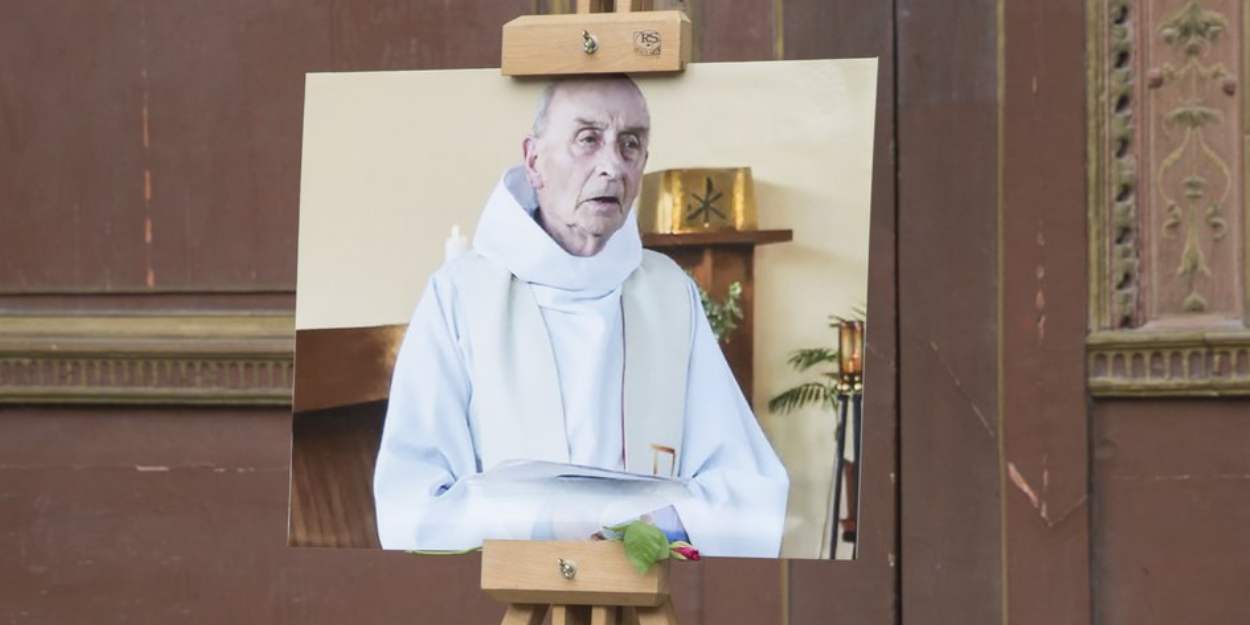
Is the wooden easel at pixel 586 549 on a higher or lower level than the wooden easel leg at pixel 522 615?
higher

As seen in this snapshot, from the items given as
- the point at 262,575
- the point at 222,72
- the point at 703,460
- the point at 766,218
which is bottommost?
the point at 262,575

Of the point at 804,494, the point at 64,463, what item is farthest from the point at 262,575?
the point at 804,494

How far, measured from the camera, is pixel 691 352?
3102 millimetres

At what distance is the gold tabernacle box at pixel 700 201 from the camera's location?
3.06 meters

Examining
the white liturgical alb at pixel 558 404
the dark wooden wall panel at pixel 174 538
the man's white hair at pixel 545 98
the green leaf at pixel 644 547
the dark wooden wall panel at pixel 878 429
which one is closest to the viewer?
the green leaf at pixel 644 547

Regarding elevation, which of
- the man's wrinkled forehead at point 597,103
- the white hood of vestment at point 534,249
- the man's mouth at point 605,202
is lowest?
Result: the white hood of vestment at point 534,249

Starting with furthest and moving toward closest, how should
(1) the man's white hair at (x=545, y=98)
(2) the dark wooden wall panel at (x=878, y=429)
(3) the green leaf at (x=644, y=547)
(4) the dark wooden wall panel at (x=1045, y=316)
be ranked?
1. (2) the dark wooden wall panel at (x=878, y=429)
2. (4) the dark wooden wall panel at (x=1045, y=316)
3. (1) the man's white hair at (x=545, y=98)
4. (3) the green leaf at (x=644, y=547)

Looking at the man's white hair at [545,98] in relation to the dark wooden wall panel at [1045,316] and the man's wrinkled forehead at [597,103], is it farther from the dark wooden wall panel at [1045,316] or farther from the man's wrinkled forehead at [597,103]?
the dark wooden wall panel at [1045,316]

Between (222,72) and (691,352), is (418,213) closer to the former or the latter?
(691,352)

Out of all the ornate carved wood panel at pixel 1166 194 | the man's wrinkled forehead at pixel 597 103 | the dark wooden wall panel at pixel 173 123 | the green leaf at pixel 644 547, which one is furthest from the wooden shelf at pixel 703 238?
A: the dark wooden wall panel at pixel 173 123

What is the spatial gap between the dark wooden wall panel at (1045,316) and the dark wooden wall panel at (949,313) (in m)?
0.03

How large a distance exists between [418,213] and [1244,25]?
1692 millimetres

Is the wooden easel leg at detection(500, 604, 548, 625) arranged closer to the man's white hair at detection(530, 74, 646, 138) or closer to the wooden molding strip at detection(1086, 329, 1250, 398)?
the man's white hair at detection(530, 74, 646, 138)

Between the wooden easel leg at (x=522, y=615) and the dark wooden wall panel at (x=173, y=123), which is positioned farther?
the dark wooden wall panel at (x=173, y=123)
